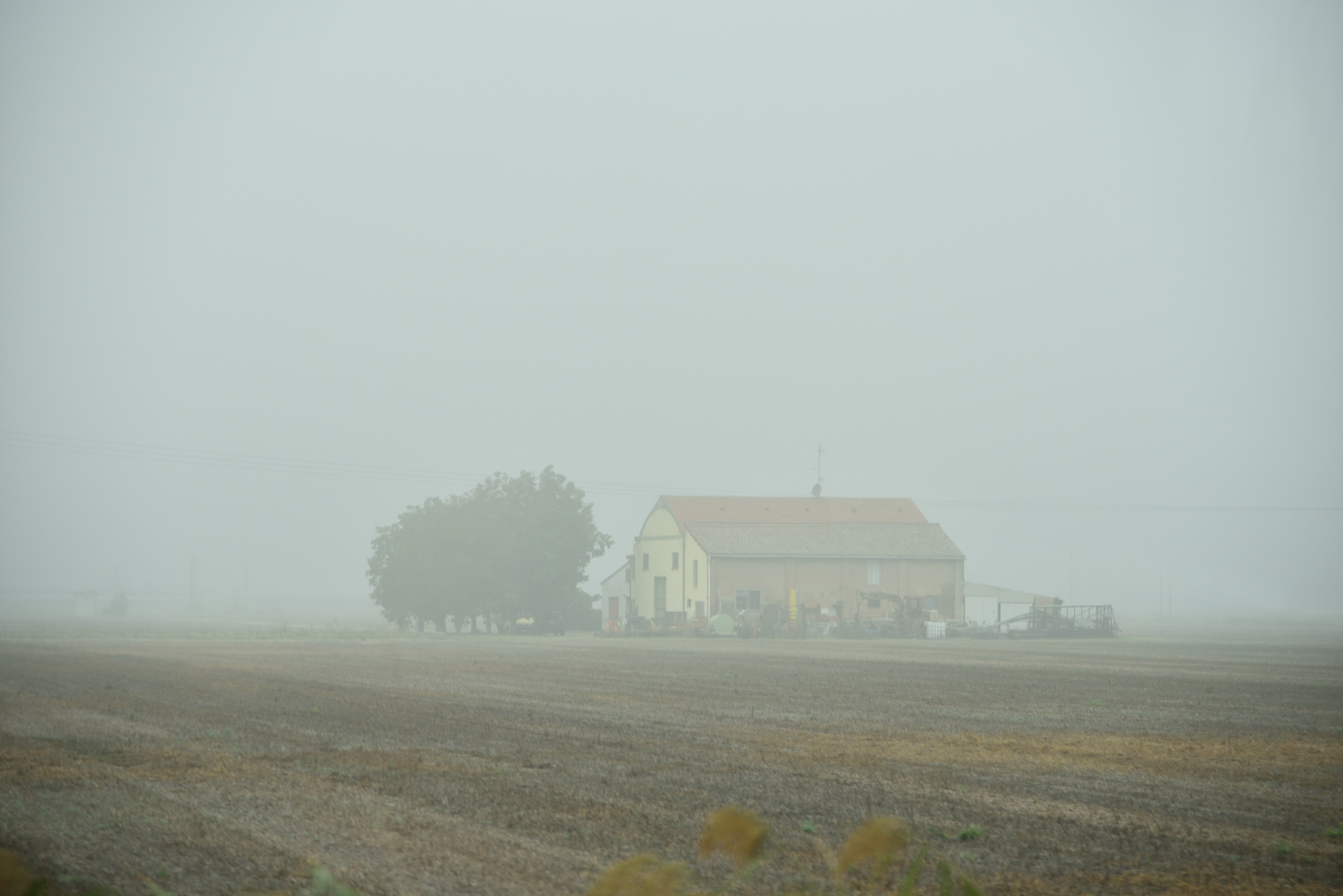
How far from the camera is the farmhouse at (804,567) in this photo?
219 feet

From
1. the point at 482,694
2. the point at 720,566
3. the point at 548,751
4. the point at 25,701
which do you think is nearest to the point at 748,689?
the point at 482,694

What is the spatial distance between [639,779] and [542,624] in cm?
5970

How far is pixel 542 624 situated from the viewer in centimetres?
6900

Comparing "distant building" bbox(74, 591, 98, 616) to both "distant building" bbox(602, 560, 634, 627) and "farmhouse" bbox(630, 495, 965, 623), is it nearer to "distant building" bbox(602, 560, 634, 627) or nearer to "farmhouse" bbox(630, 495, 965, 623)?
"distant building" bbox(602, 560, 634, 627)

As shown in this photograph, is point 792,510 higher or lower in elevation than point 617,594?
higher

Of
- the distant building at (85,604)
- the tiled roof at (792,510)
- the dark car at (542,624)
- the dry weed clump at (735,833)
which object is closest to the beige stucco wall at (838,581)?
the tiled roof at (792,510)

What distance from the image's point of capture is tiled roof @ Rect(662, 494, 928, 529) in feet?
242

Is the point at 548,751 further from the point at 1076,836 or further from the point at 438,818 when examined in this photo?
the point at 1076,836

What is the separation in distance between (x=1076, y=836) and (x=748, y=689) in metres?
13.5

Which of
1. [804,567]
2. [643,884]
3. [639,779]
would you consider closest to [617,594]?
[804,567]

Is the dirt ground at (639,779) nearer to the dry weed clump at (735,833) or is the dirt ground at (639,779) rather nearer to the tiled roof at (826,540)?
the dry weed clump at (735,833)

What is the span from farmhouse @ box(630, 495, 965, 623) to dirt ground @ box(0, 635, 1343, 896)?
4423 cm

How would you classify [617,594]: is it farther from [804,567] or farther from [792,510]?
[804,567]

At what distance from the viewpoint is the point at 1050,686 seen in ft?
74.3
